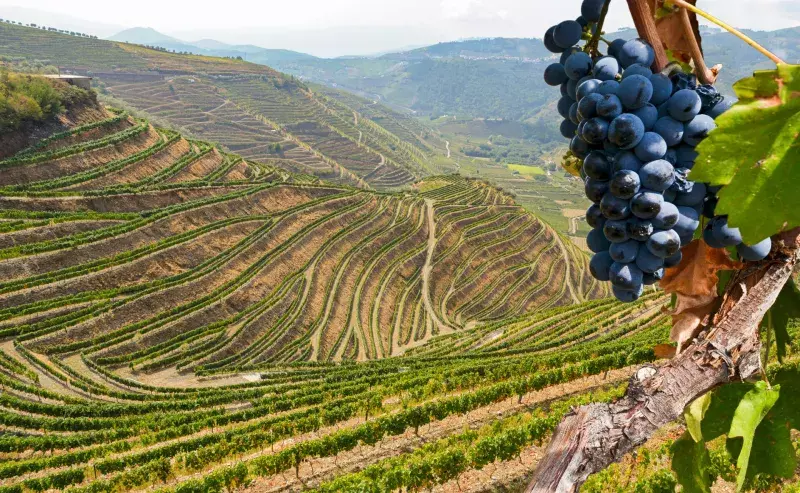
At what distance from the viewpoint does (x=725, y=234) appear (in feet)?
7.39

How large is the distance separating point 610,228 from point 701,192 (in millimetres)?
512

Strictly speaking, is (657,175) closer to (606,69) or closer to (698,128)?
(698,128)

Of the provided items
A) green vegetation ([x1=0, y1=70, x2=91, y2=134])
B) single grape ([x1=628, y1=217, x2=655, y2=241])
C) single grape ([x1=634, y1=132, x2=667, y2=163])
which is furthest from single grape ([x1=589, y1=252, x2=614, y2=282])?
green vegetation ([x1=0, y1=70, x2=91, y2=134])

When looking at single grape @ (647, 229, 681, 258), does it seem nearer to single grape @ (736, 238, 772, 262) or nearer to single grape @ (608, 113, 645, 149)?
single grape @ (736, 238, 772, 262)

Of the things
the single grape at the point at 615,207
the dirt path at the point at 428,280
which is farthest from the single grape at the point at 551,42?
the dirt path at the point at 428,280

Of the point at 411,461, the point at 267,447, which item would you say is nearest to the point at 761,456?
the point at 411,461

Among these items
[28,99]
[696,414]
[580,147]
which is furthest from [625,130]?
[28,99]

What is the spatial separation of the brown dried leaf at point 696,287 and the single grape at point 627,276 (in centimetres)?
23

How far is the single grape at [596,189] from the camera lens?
2490 millimetres

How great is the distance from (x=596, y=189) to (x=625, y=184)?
0.21 metres

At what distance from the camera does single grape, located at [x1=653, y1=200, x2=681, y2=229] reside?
2.37 m

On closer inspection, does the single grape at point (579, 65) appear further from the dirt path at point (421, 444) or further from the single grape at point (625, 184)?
the dirt path at point (421, 444)

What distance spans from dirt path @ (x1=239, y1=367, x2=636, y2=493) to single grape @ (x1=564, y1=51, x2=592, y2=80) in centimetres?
1374

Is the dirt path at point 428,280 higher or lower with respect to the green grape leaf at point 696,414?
lower
